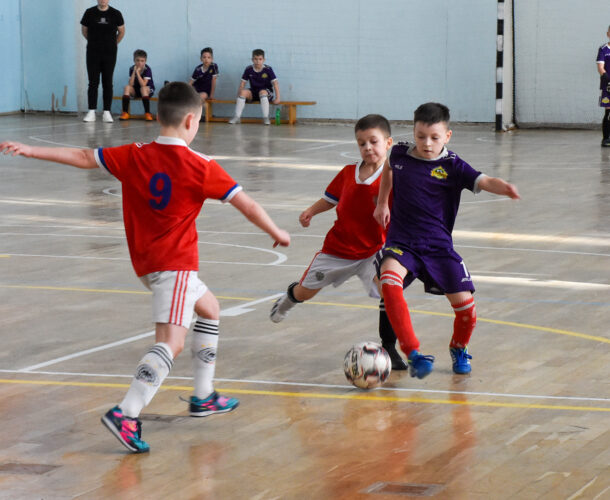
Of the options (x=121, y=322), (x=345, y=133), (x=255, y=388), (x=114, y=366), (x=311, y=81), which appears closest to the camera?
(x=255, y=388)

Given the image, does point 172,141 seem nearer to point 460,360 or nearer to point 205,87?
point 460,360

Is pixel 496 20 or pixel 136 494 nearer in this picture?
pixel 136 494

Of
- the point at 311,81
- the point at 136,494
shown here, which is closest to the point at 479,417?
the point at 136,494

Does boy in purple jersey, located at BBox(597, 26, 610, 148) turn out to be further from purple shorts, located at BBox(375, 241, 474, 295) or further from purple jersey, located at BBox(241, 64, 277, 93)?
purple shorts, located at BBox(375, 241, 474, 295)

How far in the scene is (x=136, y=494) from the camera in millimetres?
3811

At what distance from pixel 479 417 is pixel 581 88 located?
56.2ft

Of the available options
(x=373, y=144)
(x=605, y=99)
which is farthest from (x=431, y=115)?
(x=605, y=99)

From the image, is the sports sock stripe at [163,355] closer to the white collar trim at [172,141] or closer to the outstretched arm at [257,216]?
the outstretched arm at [257,216]

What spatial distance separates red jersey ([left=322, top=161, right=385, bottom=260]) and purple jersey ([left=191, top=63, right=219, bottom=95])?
56.1 feet

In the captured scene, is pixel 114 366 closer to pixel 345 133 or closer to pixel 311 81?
pixel 345 133

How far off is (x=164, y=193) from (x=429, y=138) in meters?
1.51

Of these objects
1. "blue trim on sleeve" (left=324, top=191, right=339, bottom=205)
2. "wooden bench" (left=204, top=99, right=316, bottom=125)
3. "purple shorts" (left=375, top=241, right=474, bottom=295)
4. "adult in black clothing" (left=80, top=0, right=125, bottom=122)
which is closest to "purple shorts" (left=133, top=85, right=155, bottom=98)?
"adult in black clothing" (left=80, top=0, right=125, bottom=122)

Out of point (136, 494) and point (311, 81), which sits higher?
point (311, 81)

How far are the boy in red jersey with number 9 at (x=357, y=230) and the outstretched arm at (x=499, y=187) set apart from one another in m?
0.62
